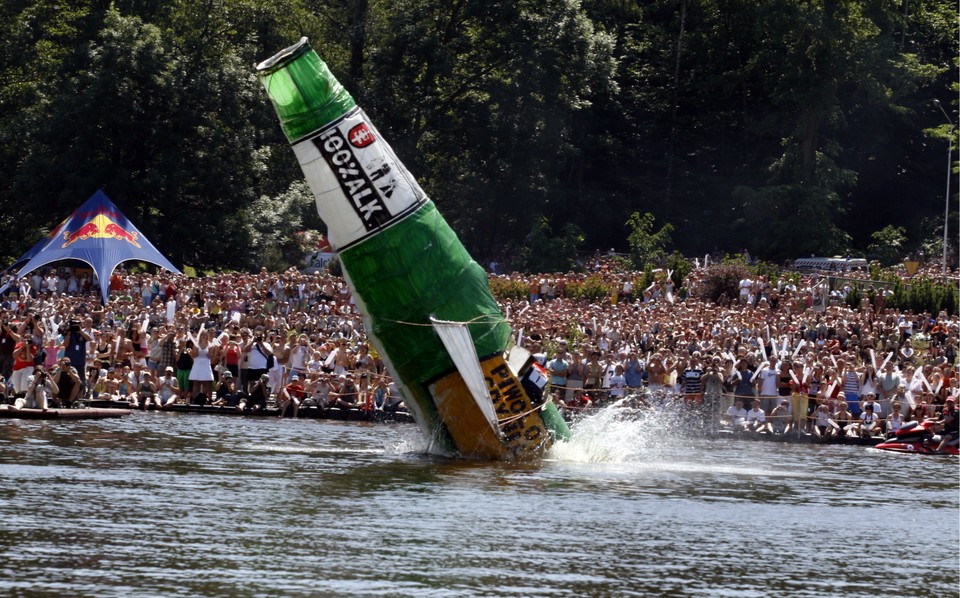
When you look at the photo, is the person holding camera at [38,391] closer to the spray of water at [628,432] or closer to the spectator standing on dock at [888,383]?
the spray of water at [628,432]

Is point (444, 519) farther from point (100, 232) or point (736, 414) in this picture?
point (100, 232)

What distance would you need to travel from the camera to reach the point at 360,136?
21703 mm

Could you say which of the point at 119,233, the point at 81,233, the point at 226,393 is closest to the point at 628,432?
the point at 226,393

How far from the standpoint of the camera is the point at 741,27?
71562 millimetres

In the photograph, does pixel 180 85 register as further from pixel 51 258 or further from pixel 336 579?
pixel 336 579

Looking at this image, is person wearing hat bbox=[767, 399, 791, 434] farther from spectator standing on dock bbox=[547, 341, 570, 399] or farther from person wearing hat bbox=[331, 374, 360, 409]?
person wearing hat bbox=[331, 374, 360, 409]

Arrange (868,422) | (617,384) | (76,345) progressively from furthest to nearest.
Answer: (617,384) → (868,422) → (76,345)

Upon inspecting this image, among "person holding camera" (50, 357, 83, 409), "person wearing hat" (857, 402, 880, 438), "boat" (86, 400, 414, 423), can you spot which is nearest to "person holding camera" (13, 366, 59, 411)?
"person holding camera" (50, 357, 83, 409)

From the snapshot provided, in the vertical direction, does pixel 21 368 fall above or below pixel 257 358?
below

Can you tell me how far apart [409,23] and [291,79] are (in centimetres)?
4490

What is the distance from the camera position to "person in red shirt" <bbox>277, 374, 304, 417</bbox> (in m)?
29.8

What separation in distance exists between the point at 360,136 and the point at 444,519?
666cm

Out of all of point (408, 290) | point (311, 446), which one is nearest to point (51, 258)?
point (311, 446)

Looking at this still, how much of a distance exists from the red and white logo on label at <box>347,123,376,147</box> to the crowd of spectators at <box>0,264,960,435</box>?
5183 millimetres
